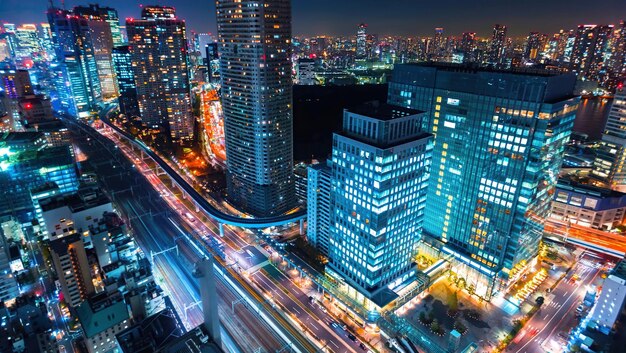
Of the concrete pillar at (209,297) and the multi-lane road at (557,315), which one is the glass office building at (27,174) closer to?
the concrete pillar at (209,297)

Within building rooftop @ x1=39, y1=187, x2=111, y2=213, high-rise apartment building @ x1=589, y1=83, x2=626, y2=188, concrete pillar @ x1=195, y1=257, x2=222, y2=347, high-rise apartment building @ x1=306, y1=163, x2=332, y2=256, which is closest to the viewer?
concrete pillar @ x1=195, y1=257, x2=222, y2=347

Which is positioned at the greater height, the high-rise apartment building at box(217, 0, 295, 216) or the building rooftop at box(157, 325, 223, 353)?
the high-rise apartment building at box(217, 0, 295, 216)

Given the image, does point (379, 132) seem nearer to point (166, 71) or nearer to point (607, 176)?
point (607, 176)

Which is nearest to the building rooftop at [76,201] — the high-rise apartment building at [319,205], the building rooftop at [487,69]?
the high-rise apartment building at [319,205]

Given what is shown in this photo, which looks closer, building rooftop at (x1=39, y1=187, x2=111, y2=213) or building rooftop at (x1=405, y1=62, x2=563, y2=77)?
building rooftop at (x1=405, y1=62, x2=563, y2=77)

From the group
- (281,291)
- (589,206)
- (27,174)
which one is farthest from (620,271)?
(27,174)

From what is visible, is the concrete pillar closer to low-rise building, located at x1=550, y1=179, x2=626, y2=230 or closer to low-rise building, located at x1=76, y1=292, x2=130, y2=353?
low-rise building, located at x1=76, y1=292, x2=130, y2=353

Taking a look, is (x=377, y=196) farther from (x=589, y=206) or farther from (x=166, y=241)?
(x=589, y=206)

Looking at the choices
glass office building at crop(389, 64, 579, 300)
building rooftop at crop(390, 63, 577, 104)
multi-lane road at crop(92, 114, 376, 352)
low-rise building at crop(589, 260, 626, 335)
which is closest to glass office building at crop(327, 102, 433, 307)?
multi-lane road at crop(92, 114, 376, 352)
